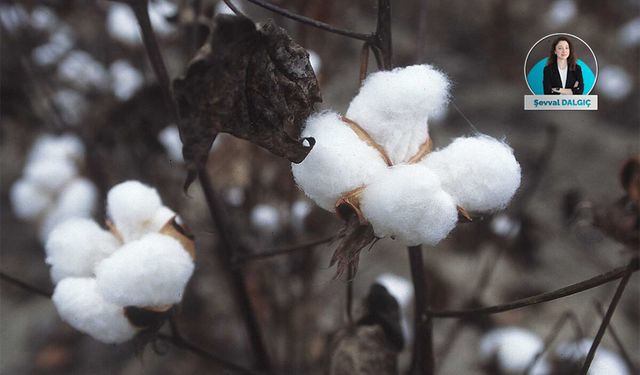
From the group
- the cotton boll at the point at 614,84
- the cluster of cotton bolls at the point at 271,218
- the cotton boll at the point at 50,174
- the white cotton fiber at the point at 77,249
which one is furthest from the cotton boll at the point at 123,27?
the cotton boll at the point at 614,84


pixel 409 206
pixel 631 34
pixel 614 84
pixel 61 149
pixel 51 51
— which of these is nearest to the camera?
pixel 409 206

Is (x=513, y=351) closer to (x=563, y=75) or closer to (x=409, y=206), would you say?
(x=563, y=75)

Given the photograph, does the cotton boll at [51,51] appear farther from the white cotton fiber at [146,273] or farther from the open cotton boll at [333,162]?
the open cotton boll at [333,162]

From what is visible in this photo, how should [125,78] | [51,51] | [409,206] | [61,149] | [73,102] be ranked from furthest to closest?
[73,102], [51,51], [125,78], [61,149], [409,206]

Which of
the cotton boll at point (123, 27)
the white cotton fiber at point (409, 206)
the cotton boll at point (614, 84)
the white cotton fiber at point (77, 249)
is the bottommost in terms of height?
the white cotton fiber at point (77, 249)

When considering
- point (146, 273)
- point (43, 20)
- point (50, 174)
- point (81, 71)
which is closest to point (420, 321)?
point (146, 273)

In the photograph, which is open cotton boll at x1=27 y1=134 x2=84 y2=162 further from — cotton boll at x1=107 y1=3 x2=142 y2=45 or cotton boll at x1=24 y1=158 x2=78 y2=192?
cotton boll at x1=107 y1=3 x2=142 y2=45

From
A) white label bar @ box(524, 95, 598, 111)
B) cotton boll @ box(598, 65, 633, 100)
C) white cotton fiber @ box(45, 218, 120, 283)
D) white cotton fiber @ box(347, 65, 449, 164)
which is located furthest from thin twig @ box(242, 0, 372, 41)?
cotton boll @ box(598, 65, 633, 100)
